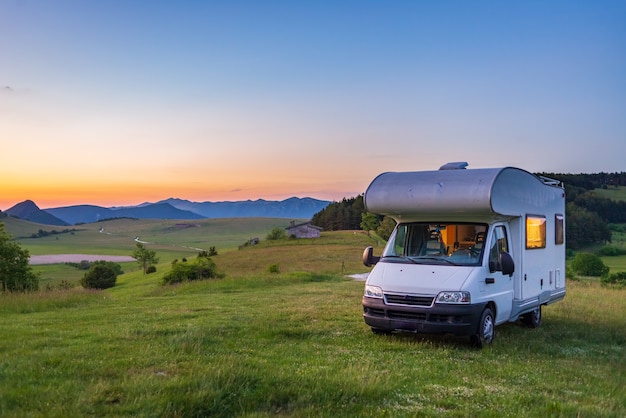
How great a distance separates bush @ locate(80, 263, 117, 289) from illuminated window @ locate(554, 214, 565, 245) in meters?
53.1

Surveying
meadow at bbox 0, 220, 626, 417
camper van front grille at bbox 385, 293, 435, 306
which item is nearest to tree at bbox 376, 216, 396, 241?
meadow at bbox 0, 220, 626, 417

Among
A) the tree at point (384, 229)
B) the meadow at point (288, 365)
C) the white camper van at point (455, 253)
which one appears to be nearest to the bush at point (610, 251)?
the tree at point (384, 229)

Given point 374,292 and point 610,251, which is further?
point 610,251

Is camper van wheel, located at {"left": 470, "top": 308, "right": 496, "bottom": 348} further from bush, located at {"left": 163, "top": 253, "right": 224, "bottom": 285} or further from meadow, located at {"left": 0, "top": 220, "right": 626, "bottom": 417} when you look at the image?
bush, located at {"left": 163, "top": 253, "right": 224, "bottom": 285}

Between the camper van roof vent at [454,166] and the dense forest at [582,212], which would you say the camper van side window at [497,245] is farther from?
the dense forest at [582,212]

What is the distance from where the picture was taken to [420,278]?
9344mm

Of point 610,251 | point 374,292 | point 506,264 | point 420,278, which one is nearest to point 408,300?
point 420,278

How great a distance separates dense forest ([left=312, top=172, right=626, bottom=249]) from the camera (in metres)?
78.5

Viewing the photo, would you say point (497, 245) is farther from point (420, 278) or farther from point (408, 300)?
point (408, 300)

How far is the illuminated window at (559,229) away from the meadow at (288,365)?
81.4 inches

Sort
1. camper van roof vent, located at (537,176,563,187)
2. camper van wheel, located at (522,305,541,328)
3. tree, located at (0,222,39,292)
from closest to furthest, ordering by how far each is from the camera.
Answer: camper van wheel, located at (522,305,541,328) < camper van roof vent, located at (537,176,563,187) < tree, located at (0,222,39,292)

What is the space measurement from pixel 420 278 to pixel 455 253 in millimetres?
1095

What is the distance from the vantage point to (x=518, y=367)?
792 centimetres

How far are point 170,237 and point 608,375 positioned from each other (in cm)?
17749
